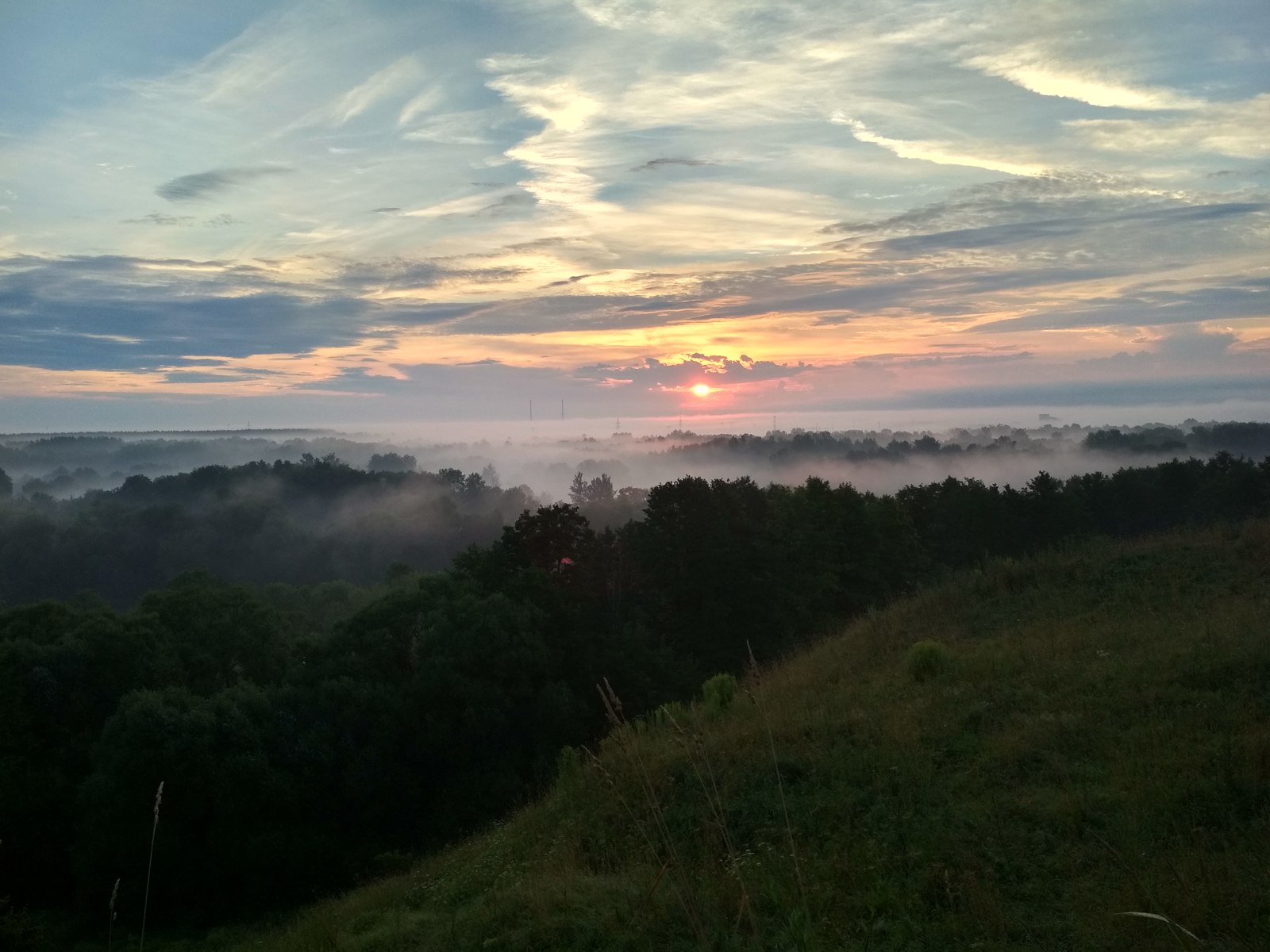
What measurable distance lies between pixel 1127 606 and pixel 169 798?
20956 millimetres

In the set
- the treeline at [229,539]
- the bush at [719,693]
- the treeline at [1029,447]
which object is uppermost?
the treeline at [1029,447]

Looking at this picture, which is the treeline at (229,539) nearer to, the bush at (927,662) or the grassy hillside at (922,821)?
the bush at (927,662)

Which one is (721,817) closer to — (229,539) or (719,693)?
(719,693)

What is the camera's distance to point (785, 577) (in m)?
33.0

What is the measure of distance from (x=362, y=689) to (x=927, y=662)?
676 inches

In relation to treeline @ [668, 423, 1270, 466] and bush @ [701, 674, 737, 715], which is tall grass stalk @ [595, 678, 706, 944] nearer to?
bush @ [701, 674, 737, 715]

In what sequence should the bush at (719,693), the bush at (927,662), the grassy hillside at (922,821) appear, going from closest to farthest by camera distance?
the grassy hillside at (922,821), the bush at (927,662), the bush at (719,693)

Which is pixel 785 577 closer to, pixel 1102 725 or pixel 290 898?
pixel 290 898

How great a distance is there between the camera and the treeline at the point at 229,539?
271 feet

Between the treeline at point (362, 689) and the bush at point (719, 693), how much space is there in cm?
849

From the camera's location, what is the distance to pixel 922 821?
6.27 metres

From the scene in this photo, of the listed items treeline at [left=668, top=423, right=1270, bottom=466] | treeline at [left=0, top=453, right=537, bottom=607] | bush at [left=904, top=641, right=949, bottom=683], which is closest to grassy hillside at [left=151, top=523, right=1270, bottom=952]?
bush at [left=904, top=641, right=949, bottom=683]

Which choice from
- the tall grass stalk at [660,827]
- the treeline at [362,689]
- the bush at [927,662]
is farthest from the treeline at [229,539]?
the tall grass stalk at [660,827]

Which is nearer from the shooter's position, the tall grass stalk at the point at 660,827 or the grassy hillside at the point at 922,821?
the tall grass stalk at the point at 660,827
